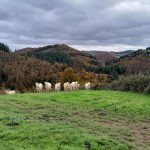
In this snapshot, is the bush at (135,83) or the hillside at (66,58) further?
the hillside at (66,58)

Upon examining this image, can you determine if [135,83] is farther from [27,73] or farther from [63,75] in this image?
[27,73]

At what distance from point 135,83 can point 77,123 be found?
1322 centimetres

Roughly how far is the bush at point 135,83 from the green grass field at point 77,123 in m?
3.06

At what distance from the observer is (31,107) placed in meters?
18.5

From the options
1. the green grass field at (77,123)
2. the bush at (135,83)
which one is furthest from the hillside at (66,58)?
the green grass field at (77,123)

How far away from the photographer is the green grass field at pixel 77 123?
423 inches

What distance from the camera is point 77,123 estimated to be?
46.3ft

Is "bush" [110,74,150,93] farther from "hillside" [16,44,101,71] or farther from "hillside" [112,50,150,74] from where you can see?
"hillside" [16,44,101,71]

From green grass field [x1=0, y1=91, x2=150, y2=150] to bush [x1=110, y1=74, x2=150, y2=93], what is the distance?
306cm

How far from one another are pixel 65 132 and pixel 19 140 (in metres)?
1.56

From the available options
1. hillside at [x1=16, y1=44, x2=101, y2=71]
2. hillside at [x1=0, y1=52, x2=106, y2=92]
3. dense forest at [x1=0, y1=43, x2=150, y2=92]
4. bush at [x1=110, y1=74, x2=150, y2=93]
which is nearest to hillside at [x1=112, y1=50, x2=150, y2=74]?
dense forest at [x1=0, y1=43, x2=150, y2=92]

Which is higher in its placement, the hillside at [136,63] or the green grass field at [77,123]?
the hillside at [136,63]

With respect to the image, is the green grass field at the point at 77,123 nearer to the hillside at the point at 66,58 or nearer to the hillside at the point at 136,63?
the hillside at the point at 136,63

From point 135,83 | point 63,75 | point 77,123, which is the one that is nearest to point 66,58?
point 63,75
